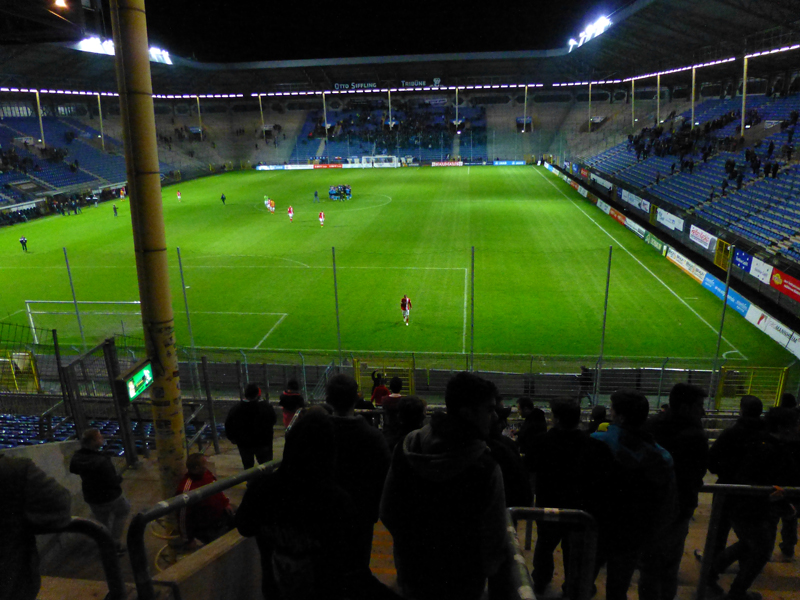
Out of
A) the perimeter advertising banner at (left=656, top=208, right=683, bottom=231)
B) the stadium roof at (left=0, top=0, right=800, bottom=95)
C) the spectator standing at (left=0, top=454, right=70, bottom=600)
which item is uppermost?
the stadium roof at (left=0, top=0, right=800, bottom=95)

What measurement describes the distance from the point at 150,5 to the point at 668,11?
5248 cm

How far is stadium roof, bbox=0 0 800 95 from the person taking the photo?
36719 millimetres

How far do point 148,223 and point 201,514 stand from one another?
3265mm

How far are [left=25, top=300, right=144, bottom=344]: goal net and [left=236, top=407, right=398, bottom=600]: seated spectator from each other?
16.0 meters

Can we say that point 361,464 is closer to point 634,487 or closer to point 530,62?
point 634,487

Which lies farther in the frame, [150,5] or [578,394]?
[150,5]

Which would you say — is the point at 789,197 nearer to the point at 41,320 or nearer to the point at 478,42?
the point at 41,320

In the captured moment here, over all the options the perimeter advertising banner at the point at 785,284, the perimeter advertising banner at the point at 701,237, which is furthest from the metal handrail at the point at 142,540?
the perimeter advertising banner at the point at 701,237

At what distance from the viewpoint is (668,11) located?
4066 centimetres

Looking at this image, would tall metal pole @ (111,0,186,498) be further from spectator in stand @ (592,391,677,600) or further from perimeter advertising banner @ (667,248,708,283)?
perimeter advertising banner @ (667,248,708,283)

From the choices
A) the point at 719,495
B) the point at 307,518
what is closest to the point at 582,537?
the point at 719,495

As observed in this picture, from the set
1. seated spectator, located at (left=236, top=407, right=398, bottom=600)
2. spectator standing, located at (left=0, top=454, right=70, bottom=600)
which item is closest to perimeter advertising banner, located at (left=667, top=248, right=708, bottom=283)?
seated spectator, located at (left=236, top=407, right=398, bottom=600)

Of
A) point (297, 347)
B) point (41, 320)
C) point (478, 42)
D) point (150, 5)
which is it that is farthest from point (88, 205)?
point (478, 42)

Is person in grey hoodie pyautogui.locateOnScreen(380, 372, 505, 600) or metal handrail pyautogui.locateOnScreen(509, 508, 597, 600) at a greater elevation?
person in grey hoodie pyautogui.locateOnScreen(380, 372, 505, 600)
